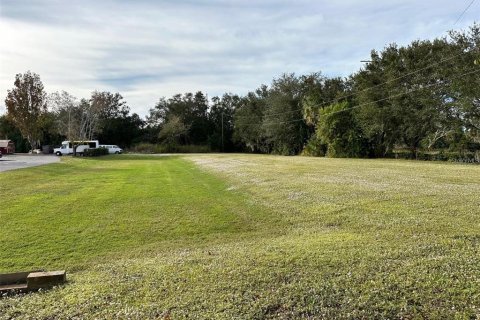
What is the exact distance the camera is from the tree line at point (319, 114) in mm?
30453

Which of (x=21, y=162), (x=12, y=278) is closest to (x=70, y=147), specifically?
(x=21, y=162)

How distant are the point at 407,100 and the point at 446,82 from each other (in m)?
3.92

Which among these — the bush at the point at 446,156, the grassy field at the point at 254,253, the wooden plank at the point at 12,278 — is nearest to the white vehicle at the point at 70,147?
the bush at the point at 446,156

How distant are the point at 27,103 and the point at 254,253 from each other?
198 feet

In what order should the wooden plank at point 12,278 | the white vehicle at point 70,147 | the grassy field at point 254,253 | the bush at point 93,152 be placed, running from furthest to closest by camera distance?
the white vehicle at point 70,147 < the bush at point 93,152 < the wooden plank at point 12,278 < the grassy field at point 254,253

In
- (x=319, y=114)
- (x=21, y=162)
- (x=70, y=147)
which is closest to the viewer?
(x=21, y=162)

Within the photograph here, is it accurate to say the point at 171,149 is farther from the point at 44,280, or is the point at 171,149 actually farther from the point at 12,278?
the point at 44,280

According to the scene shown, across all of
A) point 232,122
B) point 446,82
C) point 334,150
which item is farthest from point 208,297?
point 232,122

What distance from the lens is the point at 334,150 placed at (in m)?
43.1

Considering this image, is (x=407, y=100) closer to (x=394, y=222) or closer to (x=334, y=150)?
(x=334, y=150)

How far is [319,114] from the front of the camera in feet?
154

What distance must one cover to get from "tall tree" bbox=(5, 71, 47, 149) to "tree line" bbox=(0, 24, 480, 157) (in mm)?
137

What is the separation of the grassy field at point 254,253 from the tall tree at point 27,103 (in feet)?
164

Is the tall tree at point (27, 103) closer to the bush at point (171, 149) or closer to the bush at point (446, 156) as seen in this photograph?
the bush at point (171, 149)
